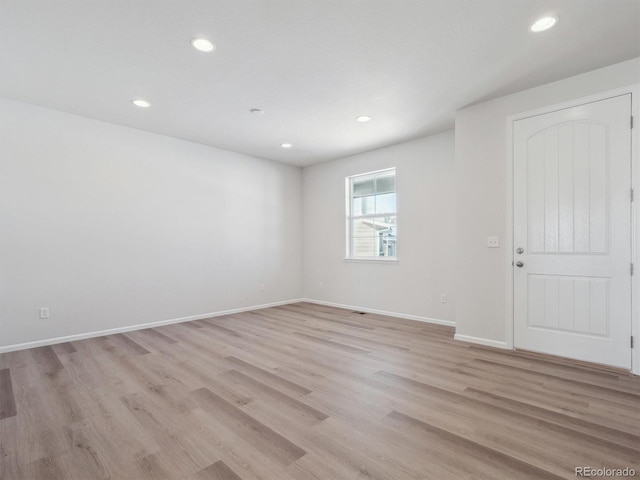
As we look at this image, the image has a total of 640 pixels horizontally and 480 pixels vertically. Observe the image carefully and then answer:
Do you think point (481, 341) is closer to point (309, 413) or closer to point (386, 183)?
point (309, 413)

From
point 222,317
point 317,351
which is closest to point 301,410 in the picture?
point 317,351

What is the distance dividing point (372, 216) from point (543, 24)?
3.43 m

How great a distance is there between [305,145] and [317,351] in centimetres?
319

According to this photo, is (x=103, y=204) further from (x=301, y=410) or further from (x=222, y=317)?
(x=301, y=410)

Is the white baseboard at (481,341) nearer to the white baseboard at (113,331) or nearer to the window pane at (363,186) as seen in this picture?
the window pane at (363,186)

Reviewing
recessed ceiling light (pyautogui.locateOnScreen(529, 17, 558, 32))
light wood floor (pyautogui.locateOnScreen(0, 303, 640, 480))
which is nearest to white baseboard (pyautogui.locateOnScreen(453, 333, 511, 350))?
light wood floor (pyautogui.locateOnScreen(0, 303, 640, 480))

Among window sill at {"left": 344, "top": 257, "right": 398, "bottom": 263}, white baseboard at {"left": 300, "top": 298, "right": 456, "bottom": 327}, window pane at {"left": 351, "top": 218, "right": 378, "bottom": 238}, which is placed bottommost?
white baseboard at {"left": 300, "top": 298, "right": 456, "bottom": 327}

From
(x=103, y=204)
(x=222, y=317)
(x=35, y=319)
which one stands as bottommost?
(x=222, y=317)

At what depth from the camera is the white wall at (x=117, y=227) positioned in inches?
137

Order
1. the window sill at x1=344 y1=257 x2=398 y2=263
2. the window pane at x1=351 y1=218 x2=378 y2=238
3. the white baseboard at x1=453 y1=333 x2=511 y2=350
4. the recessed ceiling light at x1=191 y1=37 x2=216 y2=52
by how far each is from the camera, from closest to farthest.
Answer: the recessed ceiling light at x1=191 y1=37 x2=216 y2=52 < the white baseboard at x1=453 y1=333 x2=511 y2=350 < the window sill at x1=344 y1=257 x2=398 y2=263 < the window pane at x1=351 y1=218 x2=378 y2=238

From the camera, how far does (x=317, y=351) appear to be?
3.34 meters

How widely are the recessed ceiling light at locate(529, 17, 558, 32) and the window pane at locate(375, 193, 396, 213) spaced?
2922 millimetres

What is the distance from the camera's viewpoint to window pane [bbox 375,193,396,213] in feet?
16.8

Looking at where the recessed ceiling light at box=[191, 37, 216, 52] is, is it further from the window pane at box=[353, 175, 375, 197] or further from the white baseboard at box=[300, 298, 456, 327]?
the white baseboard at box=[300, 298, 456, 327]
